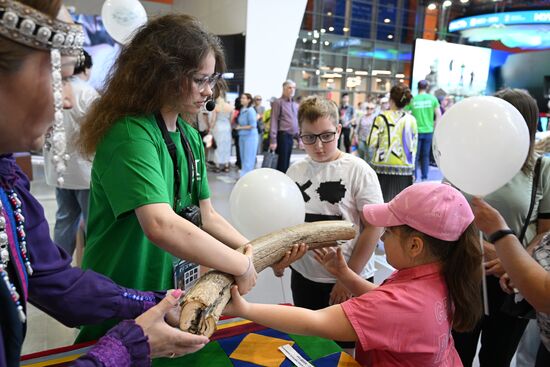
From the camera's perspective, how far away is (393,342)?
1.04 meters

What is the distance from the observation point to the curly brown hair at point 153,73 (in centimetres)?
118

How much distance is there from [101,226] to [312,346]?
2.52 feet

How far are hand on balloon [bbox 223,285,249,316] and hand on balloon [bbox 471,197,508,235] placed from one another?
34.1 inches

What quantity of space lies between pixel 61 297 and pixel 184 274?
47 cm

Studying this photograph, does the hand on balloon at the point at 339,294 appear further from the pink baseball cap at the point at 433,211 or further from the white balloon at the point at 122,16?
the white balloon at the point at 122,16

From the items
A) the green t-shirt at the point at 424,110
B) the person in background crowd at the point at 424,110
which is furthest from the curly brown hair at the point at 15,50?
the green t-shirt at the point at 424,110

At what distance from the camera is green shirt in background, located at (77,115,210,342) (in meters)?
1.06

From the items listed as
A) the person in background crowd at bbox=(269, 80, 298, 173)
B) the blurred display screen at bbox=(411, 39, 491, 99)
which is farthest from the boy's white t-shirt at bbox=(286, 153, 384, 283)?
the blurred display screen at bbox=(411, 39, 491, 99)

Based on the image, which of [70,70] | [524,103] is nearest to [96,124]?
[70,70]

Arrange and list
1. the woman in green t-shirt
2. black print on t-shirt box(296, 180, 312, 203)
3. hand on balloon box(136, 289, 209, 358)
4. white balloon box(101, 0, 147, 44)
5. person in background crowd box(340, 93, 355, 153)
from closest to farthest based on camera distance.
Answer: hand on balloon box(136, 289, 209, 358) < the woman in green t-shirt < black print on t-shirt box(296, 180, 312, 203) < white balloon box(101, 0, 147, 44) < person in background crowd box(340, 93, 355, 153)

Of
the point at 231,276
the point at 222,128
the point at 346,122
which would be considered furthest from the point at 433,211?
the point at 346,122

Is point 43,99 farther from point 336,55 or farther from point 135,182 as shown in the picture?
point 336,55

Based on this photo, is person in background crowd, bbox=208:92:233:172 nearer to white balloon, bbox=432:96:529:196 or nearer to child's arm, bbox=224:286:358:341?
white balloon, bbox=432:96:529:196

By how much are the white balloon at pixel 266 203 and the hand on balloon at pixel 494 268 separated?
85cm
